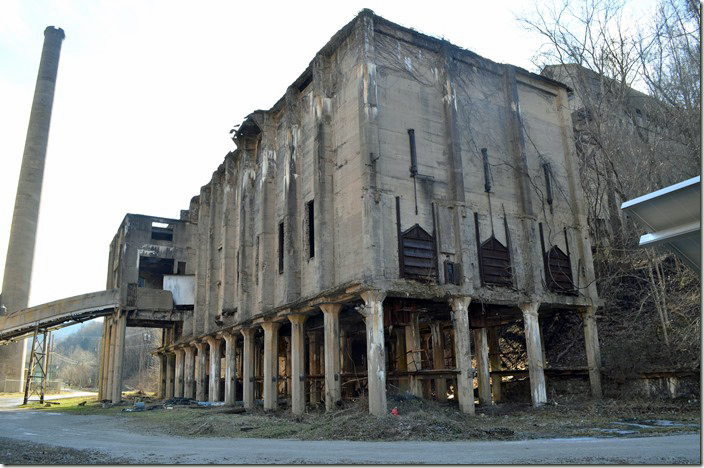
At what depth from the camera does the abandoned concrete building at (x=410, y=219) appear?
19.2 meters

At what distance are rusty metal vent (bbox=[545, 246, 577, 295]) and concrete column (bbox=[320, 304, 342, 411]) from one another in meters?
8.52

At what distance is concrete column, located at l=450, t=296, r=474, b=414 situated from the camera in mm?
18516

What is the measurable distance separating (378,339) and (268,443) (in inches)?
205

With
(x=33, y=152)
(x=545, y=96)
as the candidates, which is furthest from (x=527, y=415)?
(x=33, y=152)

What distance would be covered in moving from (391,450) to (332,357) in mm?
8566

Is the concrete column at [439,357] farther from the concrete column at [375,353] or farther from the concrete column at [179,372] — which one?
the concrete column at [179,372]

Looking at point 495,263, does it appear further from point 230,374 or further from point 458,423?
point 230,374

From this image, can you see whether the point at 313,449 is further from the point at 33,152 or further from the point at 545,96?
the point at 33,152

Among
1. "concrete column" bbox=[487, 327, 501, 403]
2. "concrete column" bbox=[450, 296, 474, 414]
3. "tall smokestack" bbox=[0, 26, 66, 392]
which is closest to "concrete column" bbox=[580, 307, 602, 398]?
"concrete column" bbox=[487, 327, 501, 403]

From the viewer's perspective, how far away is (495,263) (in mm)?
20922

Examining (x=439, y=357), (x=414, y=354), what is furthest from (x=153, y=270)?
(x=414, y=354)

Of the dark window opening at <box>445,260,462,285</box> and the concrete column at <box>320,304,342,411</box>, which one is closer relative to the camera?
the dark window opening at <box>445,260,462,285</box>

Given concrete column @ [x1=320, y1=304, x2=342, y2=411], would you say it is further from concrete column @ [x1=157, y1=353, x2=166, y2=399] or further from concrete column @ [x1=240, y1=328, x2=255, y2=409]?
concrete column @ [x1=157, y1=353, x2=166, y2=399]

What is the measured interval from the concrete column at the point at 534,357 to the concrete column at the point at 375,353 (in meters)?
6.26
